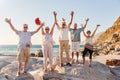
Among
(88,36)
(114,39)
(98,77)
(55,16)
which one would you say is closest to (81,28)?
(88,36)

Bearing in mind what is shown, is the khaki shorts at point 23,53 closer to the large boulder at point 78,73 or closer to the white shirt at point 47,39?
the white shirt at point 47,39

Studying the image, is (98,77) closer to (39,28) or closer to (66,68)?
(66,68)

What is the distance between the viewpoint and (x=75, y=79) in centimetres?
1158

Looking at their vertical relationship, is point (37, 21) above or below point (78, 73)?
above

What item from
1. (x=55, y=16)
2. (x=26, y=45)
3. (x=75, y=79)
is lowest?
(x=75, y=79)

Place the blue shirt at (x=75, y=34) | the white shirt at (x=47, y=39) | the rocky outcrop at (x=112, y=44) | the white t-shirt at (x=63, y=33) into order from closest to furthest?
the white shirt at (x=47, y=39) → the white t-shirt at (x=63, y=33) → the blue shirt at (x=75, y=34) → the rocky outcrop at (x=112, y=44)

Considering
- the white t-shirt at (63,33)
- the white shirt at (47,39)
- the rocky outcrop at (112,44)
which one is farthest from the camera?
the rocky outcrop at (112,44)

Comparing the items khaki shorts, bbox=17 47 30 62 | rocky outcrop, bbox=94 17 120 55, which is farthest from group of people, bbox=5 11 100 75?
rocky outcrop, bbox=94 17 120 55

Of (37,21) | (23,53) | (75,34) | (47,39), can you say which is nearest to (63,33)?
(75,34)

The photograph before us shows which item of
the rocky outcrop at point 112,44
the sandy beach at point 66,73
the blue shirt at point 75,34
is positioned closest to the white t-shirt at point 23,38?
the sandy beach at point 66,73

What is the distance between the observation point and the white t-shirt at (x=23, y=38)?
11570mm

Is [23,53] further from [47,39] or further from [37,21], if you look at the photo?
[37,21]

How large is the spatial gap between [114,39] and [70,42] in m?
48.4

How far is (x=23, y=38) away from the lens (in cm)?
1162
